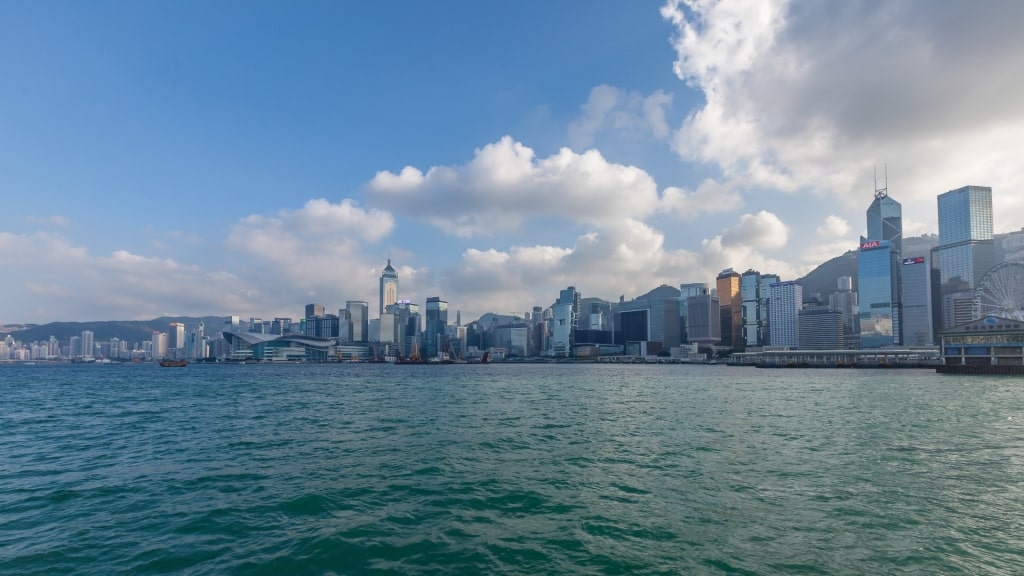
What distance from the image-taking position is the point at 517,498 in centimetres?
1803

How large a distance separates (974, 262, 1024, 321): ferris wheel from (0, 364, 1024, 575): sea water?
15352cm

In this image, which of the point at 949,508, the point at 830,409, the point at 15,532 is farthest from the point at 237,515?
the point at 830,409

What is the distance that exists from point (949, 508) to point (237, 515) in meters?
24.1

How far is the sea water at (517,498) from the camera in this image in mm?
12727

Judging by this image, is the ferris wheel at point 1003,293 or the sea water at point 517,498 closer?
the sea water at point 517,498

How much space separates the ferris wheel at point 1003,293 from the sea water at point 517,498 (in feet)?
504

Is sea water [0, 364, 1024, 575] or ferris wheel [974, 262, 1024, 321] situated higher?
ferris wheel [974, 262, 1024, 321]

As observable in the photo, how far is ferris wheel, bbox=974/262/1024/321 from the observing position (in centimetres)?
14425

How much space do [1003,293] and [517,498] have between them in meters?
198

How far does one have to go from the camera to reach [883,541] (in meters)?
13.7

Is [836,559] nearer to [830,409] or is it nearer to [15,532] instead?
[15,532]

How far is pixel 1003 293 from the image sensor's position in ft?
483

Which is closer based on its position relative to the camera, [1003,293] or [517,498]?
[517,498]

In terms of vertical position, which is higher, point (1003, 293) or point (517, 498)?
point (1003, 293)
